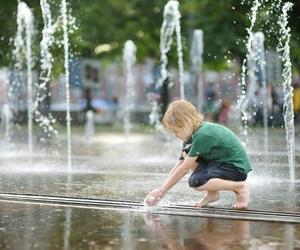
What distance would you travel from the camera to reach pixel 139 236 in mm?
4859

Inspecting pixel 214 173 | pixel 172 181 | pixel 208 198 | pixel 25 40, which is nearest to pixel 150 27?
pixel 25 40

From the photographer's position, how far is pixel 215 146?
19.2 ft

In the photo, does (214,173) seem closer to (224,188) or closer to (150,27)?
(224,188)

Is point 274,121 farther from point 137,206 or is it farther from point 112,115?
point 137,206

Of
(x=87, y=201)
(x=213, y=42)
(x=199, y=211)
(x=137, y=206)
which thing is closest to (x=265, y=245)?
(x=199, y=211)

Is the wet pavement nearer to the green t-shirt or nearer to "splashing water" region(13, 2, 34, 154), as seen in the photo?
the green t-shirt

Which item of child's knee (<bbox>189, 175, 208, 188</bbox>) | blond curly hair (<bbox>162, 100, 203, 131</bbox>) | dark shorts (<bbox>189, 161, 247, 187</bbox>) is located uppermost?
blond curly hair (<bbox>162, 100, 203, 131</bbox>)

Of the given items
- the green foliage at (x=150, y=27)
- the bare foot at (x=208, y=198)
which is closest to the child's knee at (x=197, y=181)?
the bare foot at (x=208, y=198)

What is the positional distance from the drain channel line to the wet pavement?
0.11 metres

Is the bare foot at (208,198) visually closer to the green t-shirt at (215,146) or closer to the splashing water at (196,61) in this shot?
the green t-shirt at (215,146)

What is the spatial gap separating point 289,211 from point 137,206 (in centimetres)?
133

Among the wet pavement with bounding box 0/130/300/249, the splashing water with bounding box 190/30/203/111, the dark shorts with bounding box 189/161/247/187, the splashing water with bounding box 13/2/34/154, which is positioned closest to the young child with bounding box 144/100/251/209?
the dark shorts with bounding box 189/161/247/187

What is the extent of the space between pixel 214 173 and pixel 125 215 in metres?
0.83

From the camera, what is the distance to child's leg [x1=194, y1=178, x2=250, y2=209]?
5.85 metres
